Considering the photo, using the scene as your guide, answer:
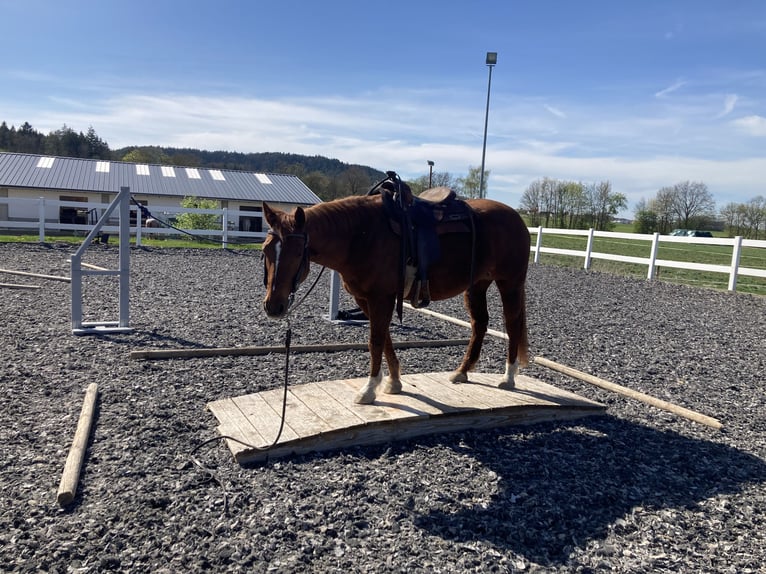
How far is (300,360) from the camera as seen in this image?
6586 millimetres

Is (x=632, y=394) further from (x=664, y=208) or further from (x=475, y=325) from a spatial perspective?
(x=664, y=208)

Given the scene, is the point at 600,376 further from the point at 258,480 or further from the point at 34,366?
the point at 34,366

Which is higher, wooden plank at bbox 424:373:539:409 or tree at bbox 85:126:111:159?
tree at bbox 85:126:111:159

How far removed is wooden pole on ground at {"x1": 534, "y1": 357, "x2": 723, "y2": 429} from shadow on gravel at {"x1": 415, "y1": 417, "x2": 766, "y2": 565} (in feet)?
1.51

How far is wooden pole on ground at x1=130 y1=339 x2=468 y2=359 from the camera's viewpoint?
6268mm

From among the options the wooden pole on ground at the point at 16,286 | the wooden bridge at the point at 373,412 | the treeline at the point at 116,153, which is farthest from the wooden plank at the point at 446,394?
the treeline at the point at 116,153

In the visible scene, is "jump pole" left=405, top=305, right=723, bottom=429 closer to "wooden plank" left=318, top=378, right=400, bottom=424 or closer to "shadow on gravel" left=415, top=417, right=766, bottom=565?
"shadow on gravel" left=415, top=417, right=766, bottom=565

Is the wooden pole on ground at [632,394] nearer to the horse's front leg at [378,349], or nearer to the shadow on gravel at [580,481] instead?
the shadow on gravel at [580,481]

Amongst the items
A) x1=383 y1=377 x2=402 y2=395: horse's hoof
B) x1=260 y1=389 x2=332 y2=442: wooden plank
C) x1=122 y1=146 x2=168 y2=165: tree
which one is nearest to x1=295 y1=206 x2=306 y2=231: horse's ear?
x1=260 y1=389 x2=332 y2=442: wooden plank

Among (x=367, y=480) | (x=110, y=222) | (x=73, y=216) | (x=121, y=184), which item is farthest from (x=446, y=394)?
(x=121, y=184)

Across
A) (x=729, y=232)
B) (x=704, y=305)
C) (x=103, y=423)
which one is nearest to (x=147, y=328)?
(x=103, y=423)

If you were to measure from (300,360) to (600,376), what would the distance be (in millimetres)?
3567

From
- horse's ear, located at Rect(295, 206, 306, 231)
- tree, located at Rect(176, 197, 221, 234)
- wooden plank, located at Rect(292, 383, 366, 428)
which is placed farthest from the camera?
tree, located at Rect(176, 197, 221, 234)

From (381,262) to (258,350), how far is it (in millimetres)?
2878
